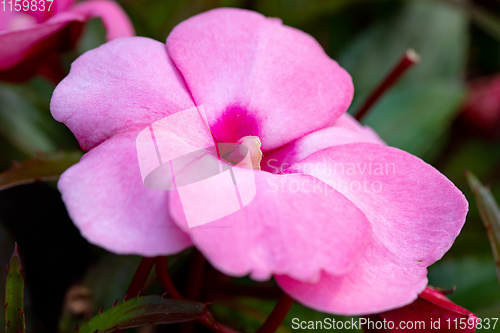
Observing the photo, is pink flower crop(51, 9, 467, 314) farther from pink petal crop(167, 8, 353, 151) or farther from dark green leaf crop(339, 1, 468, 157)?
dark green leaf crop(339, 1, 468, 157)

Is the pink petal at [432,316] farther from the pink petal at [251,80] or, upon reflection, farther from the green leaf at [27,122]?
the green leaf at [27,122]

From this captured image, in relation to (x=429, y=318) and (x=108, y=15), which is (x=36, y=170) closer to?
(x=108, y=15)

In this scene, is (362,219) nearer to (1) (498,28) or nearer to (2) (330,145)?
(2) (330,145)

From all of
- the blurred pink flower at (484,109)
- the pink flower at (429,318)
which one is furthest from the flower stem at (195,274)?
the blurred pink flower at (484,109)

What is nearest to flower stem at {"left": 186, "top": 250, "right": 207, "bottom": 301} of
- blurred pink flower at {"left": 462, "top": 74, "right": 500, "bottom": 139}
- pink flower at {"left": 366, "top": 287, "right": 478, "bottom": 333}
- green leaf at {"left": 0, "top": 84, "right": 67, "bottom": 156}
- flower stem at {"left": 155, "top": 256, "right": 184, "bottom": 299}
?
flower stem at {"left": 155, "top": 256, "right": 184, "bottom": 299}

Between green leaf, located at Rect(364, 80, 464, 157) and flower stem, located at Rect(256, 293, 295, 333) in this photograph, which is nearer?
flower stem, located at Rect(256, 293, 295, 333)

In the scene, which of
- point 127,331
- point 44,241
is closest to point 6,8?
point 44,241
